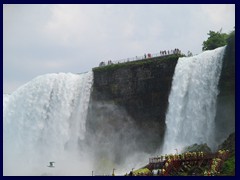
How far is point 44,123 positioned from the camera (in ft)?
138

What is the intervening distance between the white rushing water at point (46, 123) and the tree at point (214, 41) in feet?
36.7

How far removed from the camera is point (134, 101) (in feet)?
122

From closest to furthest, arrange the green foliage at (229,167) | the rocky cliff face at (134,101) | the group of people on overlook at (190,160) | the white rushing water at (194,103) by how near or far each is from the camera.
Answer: the green foliage at (229,167)
the group of people on overlook at (190,160)
the white rushing water at (194,103)
the rocky cliff face at (134,101)

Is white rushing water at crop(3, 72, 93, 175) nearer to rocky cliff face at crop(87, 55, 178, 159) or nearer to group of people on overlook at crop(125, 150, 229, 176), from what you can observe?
rocky cliff face at crop(87, 55, 178, 159)

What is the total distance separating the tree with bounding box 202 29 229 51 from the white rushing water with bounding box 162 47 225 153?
9685mm

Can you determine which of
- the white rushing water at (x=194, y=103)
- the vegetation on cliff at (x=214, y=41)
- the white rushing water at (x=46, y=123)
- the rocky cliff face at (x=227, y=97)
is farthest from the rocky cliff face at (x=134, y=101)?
the vegetation on cliff at (x=214, y=41)

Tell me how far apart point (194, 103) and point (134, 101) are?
6.65 m

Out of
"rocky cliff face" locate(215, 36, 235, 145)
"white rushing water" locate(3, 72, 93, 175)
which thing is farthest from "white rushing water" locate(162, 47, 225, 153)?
"white rushing water" locate(3, 72, 93, 175)

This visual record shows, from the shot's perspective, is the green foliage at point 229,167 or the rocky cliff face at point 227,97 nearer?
the green foliage at point 229,167

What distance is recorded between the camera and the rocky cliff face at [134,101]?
35.5 m

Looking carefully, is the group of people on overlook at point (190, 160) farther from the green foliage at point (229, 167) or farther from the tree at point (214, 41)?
the tree at point (214, 41)

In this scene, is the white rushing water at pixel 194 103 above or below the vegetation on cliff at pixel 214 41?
below

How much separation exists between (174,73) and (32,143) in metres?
15.3

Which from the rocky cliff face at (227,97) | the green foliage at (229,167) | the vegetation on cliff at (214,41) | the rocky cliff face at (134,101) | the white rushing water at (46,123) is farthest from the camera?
the vegetation on cliff at (214,41)
